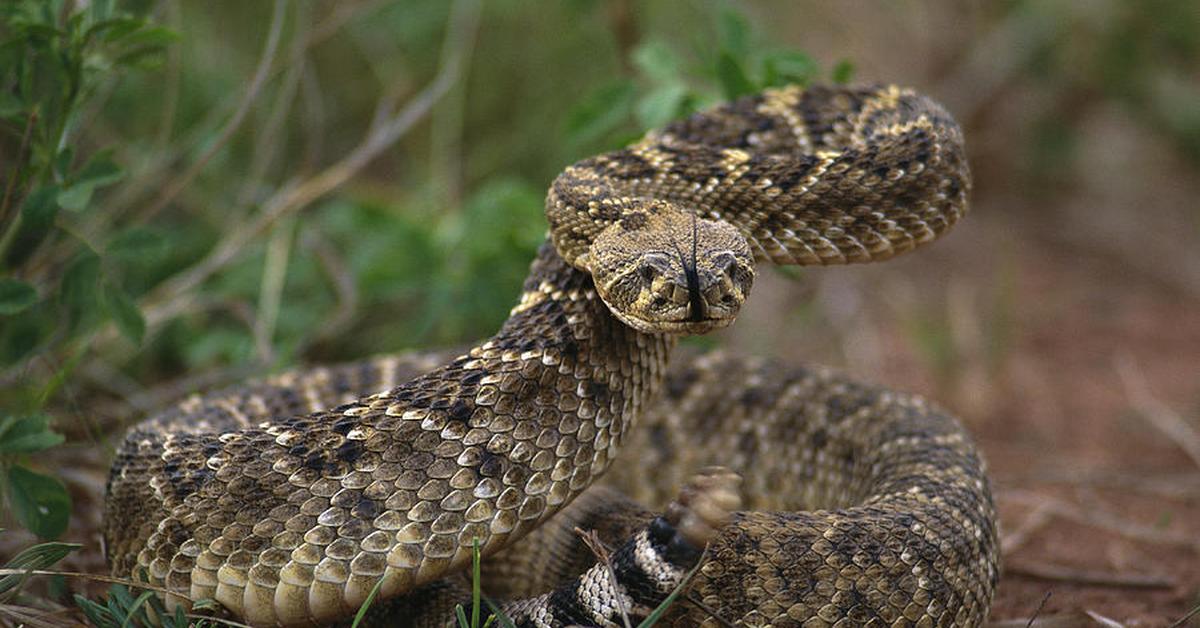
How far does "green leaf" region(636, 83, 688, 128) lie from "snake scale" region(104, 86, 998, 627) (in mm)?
183

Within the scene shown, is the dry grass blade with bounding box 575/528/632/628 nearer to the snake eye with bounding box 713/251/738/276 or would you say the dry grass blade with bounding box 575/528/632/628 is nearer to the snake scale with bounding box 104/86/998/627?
the snake scale with bounding box 104/86/998/627

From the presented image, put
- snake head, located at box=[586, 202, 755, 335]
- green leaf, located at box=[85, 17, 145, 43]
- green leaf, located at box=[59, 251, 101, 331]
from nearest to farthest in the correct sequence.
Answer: snake head, located at box=[586, 202, 755, 335] < green leaf, located at box=[85, 17, 145, 43] < green leaf, located at box=[59, 251, 101, 331]

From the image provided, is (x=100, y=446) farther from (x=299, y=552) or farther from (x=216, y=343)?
(x=299, y=552)

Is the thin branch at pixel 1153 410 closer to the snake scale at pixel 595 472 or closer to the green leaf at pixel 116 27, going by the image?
the snake scale at pixel 595 472

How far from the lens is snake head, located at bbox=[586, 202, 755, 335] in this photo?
371cm

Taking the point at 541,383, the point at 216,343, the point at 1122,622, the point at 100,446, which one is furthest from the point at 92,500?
the point at 1122,622

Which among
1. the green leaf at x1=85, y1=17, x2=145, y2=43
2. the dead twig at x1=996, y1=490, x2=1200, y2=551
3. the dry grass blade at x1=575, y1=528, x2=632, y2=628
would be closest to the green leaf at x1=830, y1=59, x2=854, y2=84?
the dead twig at x1=996, y1=490, x2=1200, y2=551

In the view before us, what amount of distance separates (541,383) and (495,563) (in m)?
1.03

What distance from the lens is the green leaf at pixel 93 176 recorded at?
4.39 m

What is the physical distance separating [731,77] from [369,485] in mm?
2565

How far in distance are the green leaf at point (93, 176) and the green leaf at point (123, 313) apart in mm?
492

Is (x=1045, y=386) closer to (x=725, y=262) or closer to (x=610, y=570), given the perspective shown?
(x=725, y=262)

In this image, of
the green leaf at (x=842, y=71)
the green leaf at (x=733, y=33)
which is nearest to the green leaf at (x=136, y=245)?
the green leaf at (x=733, y=33)

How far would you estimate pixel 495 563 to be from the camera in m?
4.64
